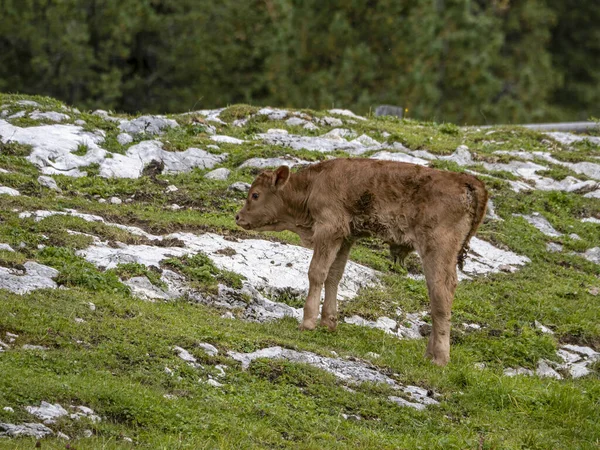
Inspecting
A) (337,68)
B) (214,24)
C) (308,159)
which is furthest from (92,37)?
(308,159)

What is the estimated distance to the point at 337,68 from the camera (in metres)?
43.1

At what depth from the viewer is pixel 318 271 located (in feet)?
45.6

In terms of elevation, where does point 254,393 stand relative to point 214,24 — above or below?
above

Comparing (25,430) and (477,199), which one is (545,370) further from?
(25,430)

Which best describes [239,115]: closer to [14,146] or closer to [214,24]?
[14,146]

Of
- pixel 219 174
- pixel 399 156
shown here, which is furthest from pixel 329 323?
pixel 399 156

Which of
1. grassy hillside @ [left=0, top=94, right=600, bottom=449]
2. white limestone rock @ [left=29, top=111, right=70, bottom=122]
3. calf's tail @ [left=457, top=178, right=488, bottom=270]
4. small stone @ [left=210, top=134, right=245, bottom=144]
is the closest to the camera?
grassy hillside @ [left=0, top=94, right=600, bottom=449]

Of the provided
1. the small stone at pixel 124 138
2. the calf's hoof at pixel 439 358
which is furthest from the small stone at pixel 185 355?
the small stone at pixel 124 138

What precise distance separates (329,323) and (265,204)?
1998mm

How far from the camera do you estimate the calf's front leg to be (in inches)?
540

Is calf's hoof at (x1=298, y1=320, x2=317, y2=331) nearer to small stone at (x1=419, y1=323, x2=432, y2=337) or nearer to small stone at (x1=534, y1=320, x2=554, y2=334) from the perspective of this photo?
small stone at (x1=419, y1=323, x2=432, y2=337)

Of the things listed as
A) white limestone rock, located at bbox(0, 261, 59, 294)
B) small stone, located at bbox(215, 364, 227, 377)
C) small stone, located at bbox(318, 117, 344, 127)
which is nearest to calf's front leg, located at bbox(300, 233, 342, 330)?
small stone, located at bbox(215, 364, 227, 377)

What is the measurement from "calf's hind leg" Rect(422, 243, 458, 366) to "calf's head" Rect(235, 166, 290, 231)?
243 cm

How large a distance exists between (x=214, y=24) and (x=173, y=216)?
93.8 feet
